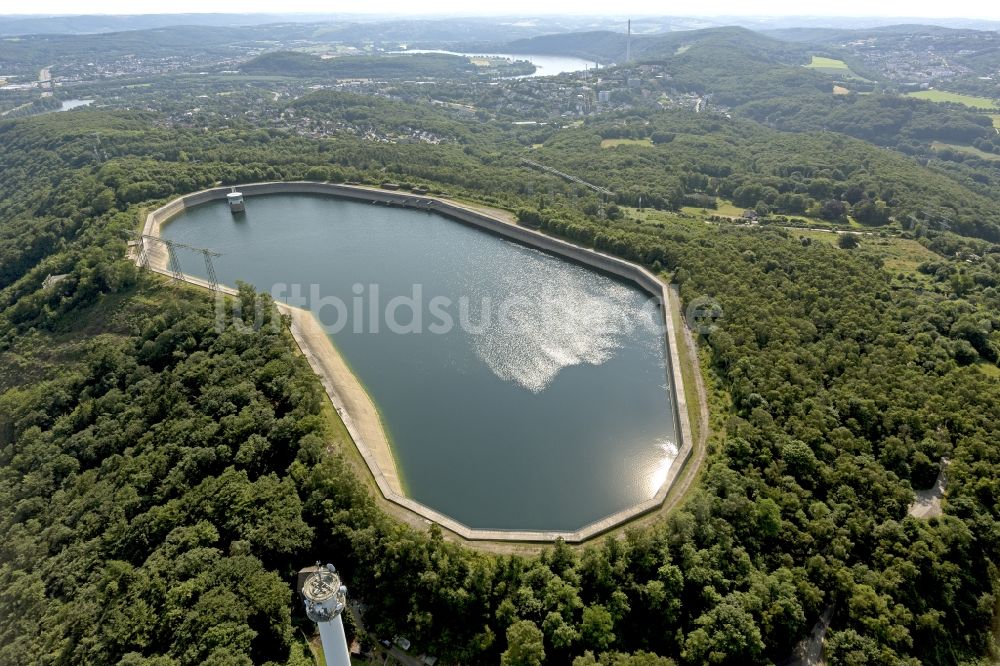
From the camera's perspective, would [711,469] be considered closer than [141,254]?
Yes

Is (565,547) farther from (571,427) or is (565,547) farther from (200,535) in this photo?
(200,535)

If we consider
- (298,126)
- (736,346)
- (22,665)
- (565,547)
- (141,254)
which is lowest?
(22,665)

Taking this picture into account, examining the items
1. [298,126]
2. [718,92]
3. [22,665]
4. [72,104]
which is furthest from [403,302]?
[72,104]

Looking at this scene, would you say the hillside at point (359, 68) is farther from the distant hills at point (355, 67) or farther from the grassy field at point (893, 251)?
the grassy field at point (893, 251)

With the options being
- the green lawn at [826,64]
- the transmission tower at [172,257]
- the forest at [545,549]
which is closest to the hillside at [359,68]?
the green lawn at [826,64]

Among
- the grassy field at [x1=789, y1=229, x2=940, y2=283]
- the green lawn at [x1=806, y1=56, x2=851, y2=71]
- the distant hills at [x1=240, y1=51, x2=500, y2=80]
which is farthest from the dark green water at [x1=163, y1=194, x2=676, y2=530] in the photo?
the green lawn at [x1=806, y1=56, x2=851, y2=71]

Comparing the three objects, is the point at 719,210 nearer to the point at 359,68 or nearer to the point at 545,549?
the point at 545,549
